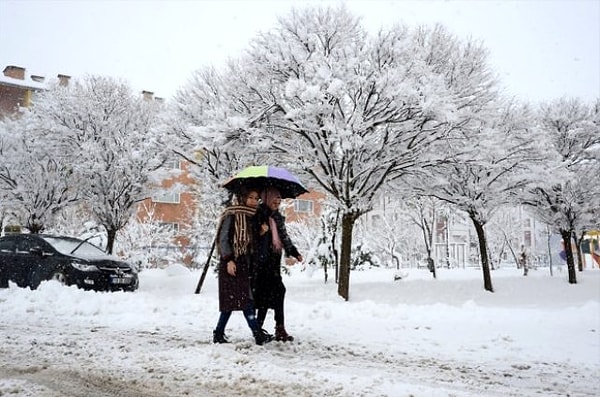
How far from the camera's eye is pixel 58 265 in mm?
10953

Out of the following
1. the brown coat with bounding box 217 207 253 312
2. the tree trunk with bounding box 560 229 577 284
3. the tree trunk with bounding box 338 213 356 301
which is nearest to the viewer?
the brown coat with bounding box 217 207 253 312

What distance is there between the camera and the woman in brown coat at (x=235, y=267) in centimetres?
541

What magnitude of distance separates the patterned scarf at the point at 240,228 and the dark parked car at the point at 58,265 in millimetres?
6715

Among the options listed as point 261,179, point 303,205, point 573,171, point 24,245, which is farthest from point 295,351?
point 303,205

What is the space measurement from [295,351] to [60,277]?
24.7 feet

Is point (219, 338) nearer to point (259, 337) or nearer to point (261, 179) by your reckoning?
point (259, 337)

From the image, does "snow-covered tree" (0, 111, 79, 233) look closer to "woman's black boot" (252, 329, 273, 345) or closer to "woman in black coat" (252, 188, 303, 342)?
"woman in black coat" (252, 188, 303, 342)

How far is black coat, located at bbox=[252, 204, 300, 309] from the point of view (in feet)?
18.6

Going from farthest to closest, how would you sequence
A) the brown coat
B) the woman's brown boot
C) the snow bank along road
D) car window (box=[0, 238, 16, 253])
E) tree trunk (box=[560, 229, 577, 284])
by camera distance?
tree trunk (box=[560, 229, 577, 284]) < car window (box=[0, 238, 16, 253]) < the woman's brown boot < the brown coat < the snow bank along road

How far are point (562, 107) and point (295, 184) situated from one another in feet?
62.1

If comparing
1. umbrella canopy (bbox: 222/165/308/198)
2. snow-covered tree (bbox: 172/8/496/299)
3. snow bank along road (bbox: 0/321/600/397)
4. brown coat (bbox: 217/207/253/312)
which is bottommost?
snow bank along road (bbox: 0/321/600/397)

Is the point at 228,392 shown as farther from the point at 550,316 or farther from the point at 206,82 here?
the point at 206,82

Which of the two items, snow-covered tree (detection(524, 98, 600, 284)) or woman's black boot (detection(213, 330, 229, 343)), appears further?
snow-covered tree (detection(524, 98, 600, 284))

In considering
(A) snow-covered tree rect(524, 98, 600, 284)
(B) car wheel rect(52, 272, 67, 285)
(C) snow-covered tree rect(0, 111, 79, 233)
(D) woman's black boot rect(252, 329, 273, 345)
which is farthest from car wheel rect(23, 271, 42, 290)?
(A) snow-covered tree rect(524, 98, 600, 284)
